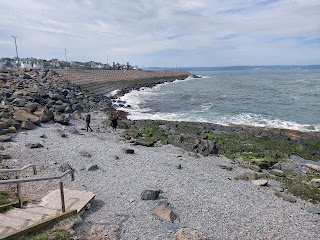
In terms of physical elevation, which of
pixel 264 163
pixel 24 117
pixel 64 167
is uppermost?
pixel 24 117

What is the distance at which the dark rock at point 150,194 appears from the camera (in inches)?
384

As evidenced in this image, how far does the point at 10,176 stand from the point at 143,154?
6.79 metres

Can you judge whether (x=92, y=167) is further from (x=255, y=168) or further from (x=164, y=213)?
(x=255, y=168)

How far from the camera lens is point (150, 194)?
32.2ft

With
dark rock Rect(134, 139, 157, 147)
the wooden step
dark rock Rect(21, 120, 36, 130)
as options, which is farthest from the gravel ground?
dark rock Rect(134, 139, 157, 147)

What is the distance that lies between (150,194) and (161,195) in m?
0.61

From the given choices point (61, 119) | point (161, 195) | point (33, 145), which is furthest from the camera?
point (61, 119)

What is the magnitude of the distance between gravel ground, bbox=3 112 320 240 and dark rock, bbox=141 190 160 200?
0.19 metres

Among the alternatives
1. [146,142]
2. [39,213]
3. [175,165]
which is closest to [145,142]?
[146,142]

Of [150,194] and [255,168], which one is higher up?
[150,194]

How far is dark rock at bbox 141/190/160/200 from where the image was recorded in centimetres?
977

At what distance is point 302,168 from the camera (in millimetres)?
17047

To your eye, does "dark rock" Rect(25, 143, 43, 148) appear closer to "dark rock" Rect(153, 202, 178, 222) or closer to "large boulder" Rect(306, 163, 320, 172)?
"dark rock" Rect(153, 202, 178, 222)

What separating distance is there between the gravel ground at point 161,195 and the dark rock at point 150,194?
0.61ft
